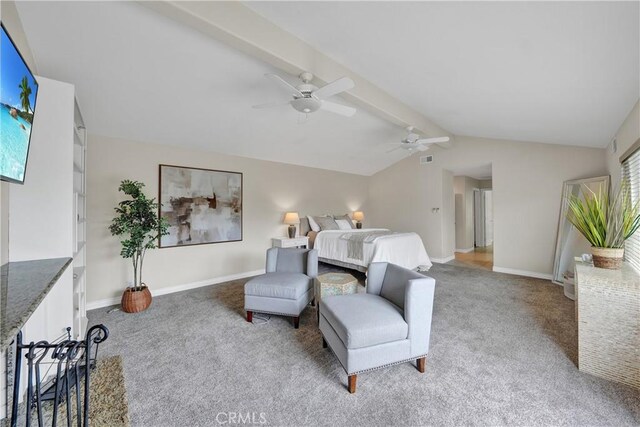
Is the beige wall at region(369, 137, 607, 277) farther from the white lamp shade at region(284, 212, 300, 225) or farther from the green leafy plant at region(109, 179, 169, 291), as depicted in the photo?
the green leafy plant at region(109, 179, 169, 291)

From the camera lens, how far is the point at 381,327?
1.82 m

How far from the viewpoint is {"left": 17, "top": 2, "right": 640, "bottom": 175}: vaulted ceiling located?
1.74 metres

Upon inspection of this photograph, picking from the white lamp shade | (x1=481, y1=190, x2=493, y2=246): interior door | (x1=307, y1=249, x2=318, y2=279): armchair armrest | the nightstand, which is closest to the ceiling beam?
(x1=307, y1=249, x2=318, y2=279): armchair armrest

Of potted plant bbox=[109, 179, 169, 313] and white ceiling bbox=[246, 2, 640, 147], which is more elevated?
white ceiling bbox=[246, 2, 640, 147]

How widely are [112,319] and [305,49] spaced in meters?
3.59

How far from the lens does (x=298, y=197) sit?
569 cm

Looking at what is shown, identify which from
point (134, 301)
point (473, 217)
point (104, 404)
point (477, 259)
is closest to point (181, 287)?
point (134, 301)

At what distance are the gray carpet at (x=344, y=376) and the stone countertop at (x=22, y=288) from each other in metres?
1.00

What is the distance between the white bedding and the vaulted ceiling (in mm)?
2134

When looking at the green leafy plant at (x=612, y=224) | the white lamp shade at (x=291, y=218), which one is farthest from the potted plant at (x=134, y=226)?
the green leafy plant at (x=612, y=224)

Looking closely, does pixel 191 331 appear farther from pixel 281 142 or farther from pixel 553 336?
pixel 553 336

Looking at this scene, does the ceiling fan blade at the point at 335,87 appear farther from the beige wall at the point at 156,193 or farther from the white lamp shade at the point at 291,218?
the white lamp shade at the point at 291,218

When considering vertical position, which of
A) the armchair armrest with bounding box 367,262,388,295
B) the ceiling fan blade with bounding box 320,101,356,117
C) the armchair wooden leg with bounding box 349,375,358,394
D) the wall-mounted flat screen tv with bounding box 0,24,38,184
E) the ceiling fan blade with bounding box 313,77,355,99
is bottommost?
the armchair wooden leg with bounding box 349,375,358,394

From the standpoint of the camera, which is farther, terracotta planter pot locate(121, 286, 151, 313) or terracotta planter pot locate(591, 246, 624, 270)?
terracotta planter pot locate(121, 286, 151, 313)
